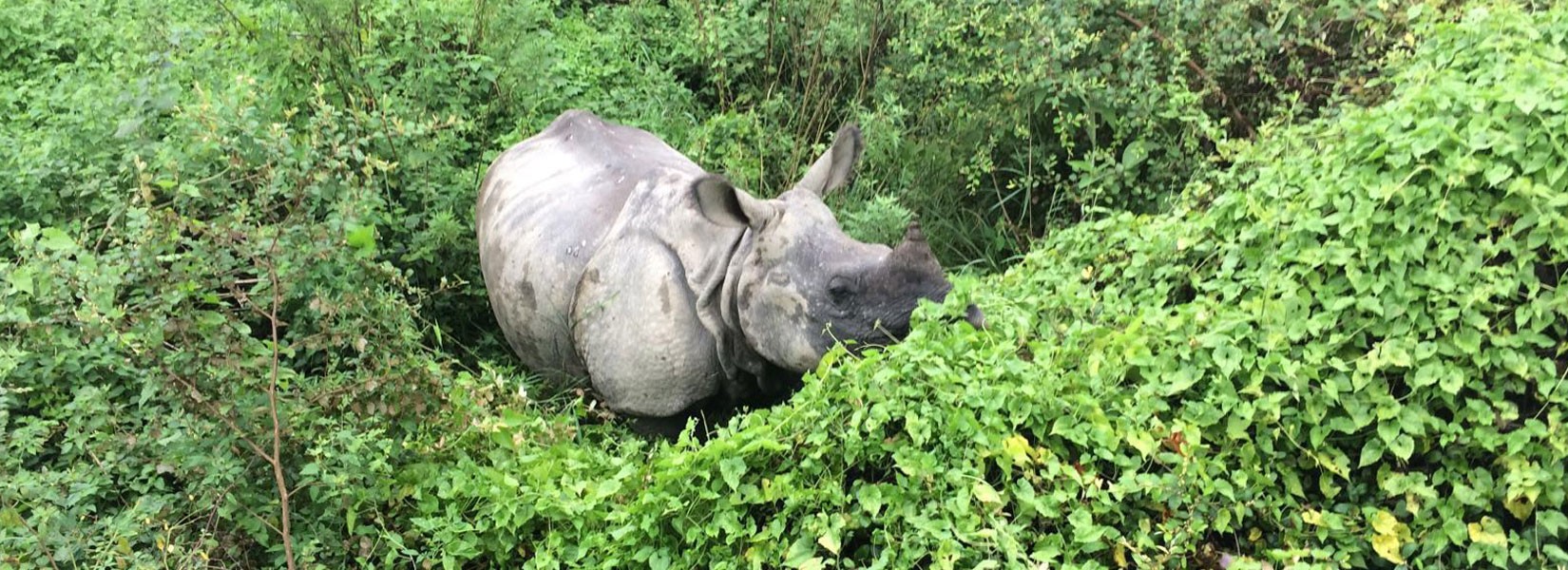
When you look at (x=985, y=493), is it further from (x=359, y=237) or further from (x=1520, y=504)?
(x=359, y=237)

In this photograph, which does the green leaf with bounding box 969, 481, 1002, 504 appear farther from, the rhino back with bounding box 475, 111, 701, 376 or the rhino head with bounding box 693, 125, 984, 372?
the rhino back with bounding box 475, 111, 701, 376

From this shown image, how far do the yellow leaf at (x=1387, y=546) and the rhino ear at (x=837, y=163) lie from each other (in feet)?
8.89

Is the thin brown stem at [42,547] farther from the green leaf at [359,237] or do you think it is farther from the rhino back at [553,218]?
the rhino back at [553,218]

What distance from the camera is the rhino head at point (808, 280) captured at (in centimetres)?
495

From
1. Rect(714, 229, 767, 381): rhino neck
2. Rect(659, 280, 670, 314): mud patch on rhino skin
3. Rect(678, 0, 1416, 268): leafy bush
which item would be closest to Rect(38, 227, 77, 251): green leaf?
Rect(659, 280, 670, 314): mud patch on rhino skin

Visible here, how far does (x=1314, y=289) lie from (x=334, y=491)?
9.88 feet

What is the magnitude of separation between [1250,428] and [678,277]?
231 cm

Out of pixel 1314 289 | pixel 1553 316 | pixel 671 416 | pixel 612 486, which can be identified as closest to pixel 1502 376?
pixel 1553 316

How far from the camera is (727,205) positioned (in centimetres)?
529

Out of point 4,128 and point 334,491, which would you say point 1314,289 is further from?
point 4,128

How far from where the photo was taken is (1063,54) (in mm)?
6797

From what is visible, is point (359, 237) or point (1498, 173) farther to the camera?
point (359, 237)

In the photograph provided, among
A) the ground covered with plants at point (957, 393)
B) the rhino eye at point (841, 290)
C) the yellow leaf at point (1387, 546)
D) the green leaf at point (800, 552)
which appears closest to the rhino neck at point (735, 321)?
the rhino eye at point (841, 290)

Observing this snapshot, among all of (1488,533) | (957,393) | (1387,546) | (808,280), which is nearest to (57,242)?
(808,280)
